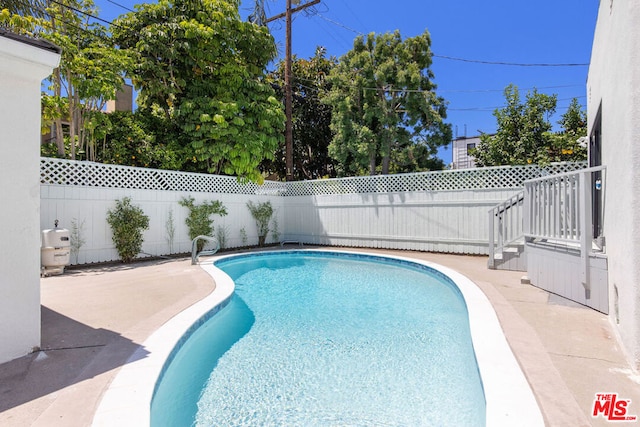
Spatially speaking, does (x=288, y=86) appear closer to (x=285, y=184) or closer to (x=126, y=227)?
(x=285, y=184)

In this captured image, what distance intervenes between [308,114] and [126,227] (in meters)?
9.60

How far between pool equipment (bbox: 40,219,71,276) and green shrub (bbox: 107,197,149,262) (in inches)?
61.2

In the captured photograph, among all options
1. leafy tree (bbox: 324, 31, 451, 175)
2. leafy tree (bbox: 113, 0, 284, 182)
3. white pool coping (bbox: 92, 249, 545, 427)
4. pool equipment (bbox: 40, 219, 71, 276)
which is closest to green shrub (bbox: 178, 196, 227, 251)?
leafy tree (bbox: 113, 0, 284, 182)

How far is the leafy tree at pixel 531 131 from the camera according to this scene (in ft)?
34.1

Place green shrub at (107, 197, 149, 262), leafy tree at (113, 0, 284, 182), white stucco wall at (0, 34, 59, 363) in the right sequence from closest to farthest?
white stucco wall at (0, 34, 59, 363)
green shrub at (107, 197, 149, 262)
leafy tree at (113, 0, 284, 182)

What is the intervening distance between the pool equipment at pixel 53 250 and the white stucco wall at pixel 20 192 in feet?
14.3

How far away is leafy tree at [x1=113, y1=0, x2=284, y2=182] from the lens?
990 centimetres

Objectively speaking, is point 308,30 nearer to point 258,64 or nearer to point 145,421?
point 258,64

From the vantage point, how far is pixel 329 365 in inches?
133

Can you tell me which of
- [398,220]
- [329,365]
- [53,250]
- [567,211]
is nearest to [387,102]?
[398,220]

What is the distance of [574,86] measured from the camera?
11.8 metres

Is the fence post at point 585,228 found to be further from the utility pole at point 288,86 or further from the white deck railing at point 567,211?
the utility pole at point 288,86

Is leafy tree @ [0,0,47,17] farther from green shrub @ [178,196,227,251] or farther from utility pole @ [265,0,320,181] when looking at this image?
utility pole @ [265,0,320,181]

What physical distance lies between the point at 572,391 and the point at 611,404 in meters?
0.20
